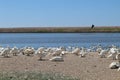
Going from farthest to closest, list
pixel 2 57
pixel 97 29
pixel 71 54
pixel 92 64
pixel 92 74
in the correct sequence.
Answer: pixel 97 29
pixel 71 54
pixel 2 57
pixel 92 64
pixel 92 74

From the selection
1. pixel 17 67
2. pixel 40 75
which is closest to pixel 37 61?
pixel 17 67

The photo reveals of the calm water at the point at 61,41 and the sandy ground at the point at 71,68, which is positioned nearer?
the sandy ground at the point at 71,68

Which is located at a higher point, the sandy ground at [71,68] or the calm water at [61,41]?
the sandy ground at [71,68]

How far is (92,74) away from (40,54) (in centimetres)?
705

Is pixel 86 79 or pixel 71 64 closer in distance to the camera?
pixel 86 79

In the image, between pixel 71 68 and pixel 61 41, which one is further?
pixel 61 41

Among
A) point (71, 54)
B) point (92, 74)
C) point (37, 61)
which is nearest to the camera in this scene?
point (92, 74)

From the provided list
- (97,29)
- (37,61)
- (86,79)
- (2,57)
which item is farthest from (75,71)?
(97,29)

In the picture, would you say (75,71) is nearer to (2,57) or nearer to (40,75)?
(40,75)

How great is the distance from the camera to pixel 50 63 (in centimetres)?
2264

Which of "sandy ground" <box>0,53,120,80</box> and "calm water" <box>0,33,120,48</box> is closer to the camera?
"sandy ground" <box>0,53,120,80</box>

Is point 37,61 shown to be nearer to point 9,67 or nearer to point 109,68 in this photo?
point 9,67

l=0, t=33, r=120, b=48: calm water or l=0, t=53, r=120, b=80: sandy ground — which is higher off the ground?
l=0, t=53, r=120, b=80: sandy ground

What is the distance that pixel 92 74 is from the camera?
60.0 feet
